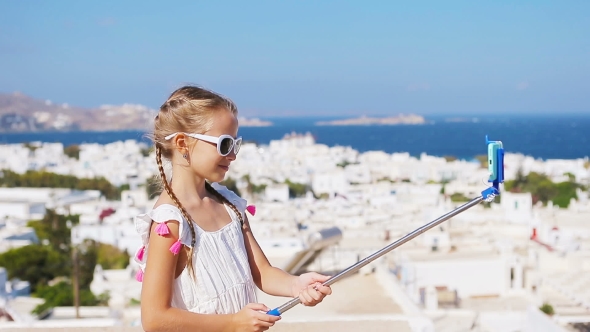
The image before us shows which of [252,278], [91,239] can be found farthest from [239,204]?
[91,239]

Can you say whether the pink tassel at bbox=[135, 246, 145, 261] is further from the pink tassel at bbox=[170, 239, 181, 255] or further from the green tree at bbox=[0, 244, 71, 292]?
the green tree at bbox=[0, 244, 71, 292]

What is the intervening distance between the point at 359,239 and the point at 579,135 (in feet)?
270

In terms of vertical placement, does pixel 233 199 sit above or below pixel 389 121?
below

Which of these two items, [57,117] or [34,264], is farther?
[57,117]

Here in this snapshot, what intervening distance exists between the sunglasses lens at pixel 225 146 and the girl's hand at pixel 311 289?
269 mm

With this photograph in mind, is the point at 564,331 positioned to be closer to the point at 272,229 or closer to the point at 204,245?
the point at 204,245

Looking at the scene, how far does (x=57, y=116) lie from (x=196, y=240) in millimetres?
127512

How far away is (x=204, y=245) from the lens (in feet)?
4.04

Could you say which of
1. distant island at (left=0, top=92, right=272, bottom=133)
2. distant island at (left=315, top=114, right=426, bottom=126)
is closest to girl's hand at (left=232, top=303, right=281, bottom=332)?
distant island at (left=0, top=92, right=272, bottom=133)

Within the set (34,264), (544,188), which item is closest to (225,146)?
(34,264)

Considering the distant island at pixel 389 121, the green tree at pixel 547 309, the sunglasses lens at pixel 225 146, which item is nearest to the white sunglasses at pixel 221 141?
the sunglasses lens at pixel 225 146

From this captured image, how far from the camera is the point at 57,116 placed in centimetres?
12231

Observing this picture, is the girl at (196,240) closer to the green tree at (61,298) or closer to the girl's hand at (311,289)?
the girl's hand at (311,289)

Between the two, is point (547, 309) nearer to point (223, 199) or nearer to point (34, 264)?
point (223, 199)
